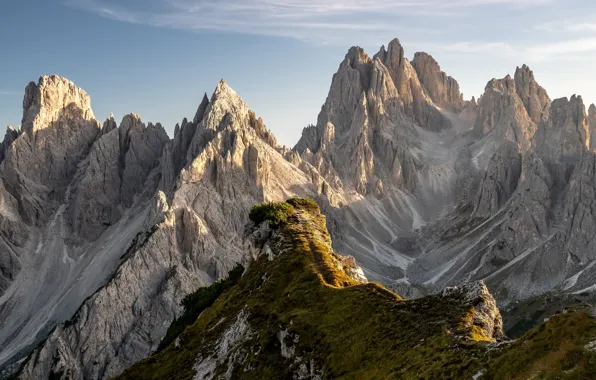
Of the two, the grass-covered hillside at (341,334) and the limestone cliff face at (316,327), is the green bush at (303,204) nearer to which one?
the grass-covered hillside at (341,334)

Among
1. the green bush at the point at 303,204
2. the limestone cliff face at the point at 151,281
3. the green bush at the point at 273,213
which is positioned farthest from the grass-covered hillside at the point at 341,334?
the limestone cliff face at the point at 151,281

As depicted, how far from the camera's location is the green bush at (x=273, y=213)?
59.6 m

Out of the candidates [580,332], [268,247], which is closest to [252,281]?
[268,247]

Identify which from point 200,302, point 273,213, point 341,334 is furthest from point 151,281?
point 341,334

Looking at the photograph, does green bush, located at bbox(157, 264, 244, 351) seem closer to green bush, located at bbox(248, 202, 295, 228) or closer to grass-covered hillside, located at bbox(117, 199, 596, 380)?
green bush, located at bbox(248, 202, 295, 228)

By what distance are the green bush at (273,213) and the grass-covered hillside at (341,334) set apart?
2.26m

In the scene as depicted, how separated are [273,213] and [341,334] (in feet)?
97.5

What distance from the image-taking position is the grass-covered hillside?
19.5 m

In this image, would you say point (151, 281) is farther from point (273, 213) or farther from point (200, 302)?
point (273, 213)

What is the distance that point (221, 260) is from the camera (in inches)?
7037

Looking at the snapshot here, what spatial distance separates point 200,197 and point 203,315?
471ft

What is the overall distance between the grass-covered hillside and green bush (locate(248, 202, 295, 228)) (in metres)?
2.26

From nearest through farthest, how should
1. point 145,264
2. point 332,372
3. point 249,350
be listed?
1. point 332,372
2. point 249,350
3. point 145,264

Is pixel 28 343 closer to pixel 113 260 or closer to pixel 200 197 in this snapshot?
pixel 113 260
